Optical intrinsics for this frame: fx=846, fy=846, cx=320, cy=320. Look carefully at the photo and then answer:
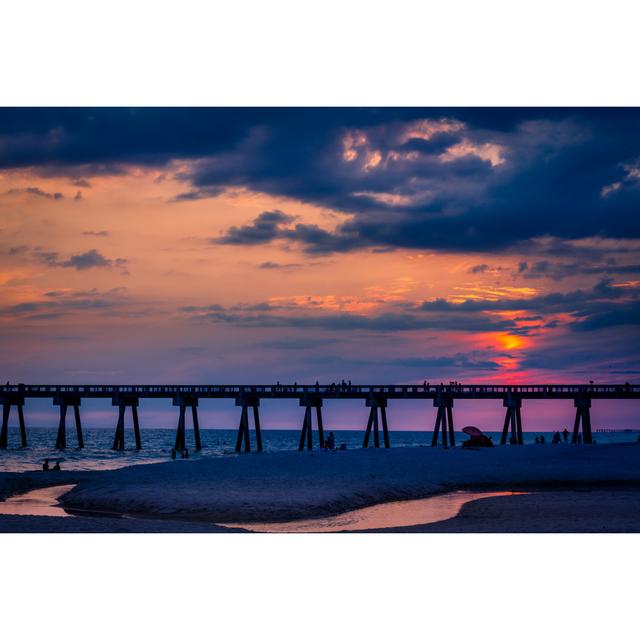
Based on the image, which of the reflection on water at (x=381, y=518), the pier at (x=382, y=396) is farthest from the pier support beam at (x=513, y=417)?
the reflection on water at (x=381, y=518)

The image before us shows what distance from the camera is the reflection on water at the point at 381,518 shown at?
77.0 feet

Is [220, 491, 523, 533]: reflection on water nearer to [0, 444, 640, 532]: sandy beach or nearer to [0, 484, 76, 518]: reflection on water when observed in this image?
[0, 444, 640, 532]: sandy beach

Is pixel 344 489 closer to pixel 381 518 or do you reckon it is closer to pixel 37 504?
pixel 381 518

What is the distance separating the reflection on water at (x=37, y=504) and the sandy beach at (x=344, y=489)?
26.4 inches

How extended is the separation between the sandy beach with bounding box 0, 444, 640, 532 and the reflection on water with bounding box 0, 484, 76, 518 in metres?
0.67

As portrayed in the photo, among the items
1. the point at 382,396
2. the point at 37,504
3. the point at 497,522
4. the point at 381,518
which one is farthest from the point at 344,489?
the point at 382,396

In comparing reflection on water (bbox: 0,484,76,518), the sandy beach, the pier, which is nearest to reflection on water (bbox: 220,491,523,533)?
the sandy beach

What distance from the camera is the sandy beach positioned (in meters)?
23.5

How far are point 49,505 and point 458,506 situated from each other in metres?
14.1

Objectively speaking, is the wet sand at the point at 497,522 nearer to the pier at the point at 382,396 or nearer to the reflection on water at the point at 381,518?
the reflection on water at the point at 381,518

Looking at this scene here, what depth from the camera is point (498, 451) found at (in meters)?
51.0

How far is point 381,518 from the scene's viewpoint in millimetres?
25766

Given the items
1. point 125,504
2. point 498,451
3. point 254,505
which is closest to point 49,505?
point 125,504
